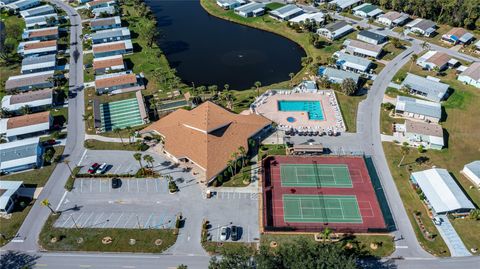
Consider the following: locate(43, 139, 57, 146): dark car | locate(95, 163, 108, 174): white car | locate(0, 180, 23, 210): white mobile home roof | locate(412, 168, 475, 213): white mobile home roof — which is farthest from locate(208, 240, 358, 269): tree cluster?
locate(43, 139, 57, 146): dark car

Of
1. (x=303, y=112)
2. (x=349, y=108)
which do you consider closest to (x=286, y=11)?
(x=349, y=108)

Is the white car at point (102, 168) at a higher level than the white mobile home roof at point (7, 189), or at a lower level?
higher

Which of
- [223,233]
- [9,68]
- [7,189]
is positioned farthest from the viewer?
[9,68]

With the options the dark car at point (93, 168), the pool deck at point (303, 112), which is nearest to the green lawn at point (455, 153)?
the pool deck at point (303, 112)

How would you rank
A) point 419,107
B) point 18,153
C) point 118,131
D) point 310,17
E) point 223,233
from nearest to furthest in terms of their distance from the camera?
1. point 223,233
2. point 18,153
3. point 118,131
4. point 419,107
5. point 310,17

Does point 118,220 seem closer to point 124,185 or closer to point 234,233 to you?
point 124,185

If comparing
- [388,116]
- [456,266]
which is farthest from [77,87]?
[456,266]

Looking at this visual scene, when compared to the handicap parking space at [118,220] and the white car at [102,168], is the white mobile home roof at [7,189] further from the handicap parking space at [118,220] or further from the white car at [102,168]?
the white car at [102,168]
